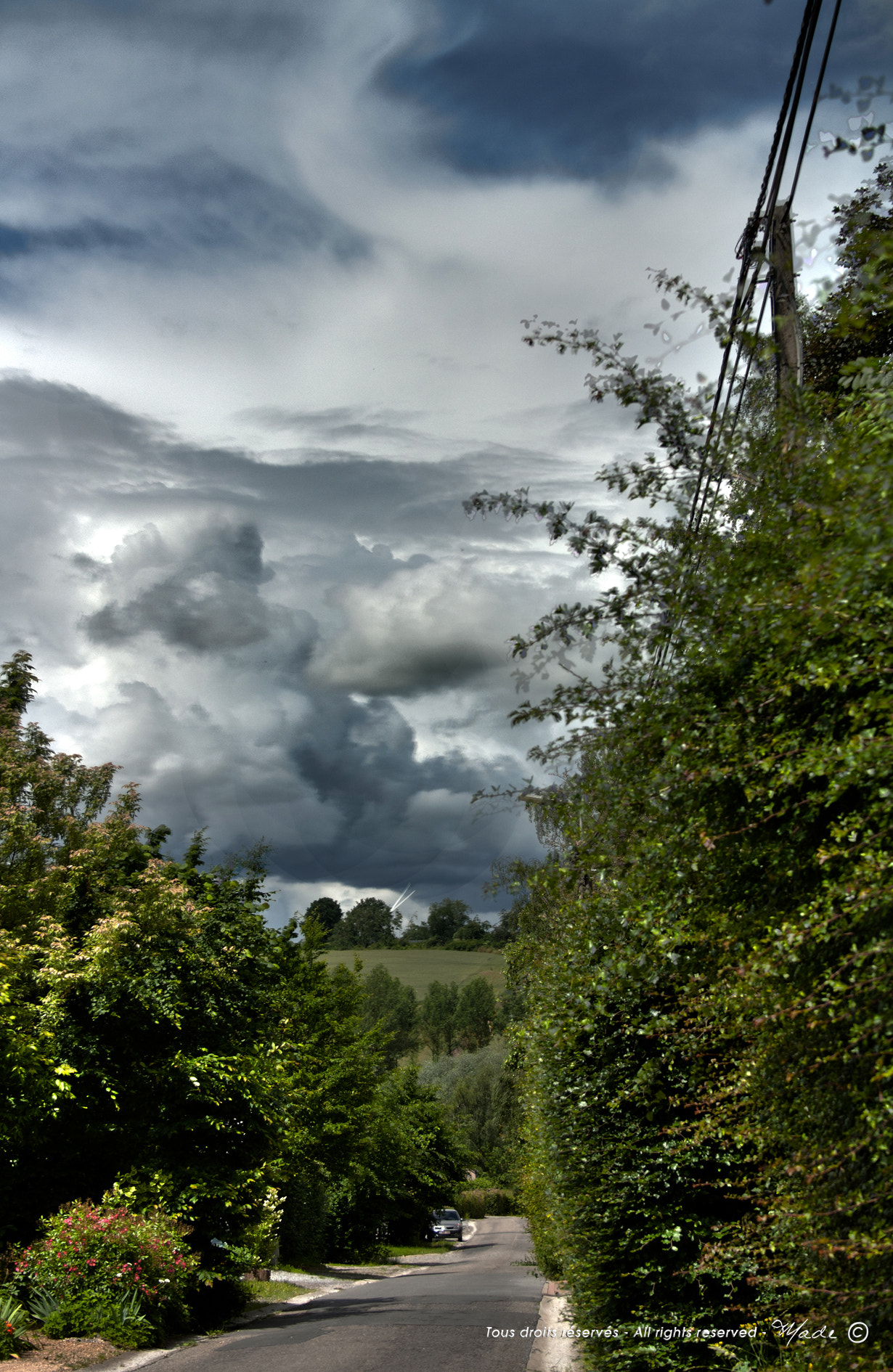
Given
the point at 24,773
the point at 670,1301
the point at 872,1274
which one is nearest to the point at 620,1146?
the point at 670,1301

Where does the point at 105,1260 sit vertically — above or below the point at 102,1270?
above

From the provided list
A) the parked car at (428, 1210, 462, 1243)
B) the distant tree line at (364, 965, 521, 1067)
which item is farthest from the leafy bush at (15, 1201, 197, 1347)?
the distant tree line at (364, 965, 521, 1067)

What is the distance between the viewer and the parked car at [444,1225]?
46375 mm

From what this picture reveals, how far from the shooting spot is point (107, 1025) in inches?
609

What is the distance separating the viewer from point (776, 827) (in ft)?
11.6

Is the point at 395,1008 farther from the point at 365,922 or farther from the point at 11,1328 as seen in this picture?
the point at 11,1328

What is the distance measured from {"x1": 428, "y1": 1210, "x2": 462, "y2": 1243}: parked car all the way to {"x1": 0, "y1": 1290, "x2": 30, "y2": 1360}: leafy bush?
127ft

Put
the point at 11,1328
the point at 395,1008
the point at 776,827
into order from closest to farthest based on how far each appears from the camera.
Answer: the point at 776,827 < the point at 11,1328 < the point at 395,1008

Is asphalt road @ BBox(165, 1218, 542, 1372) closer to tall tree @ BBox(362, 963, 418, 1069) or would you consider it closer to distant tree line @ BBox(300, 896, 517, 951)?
distant tree line @ BBox(300, 896, 517, 951)

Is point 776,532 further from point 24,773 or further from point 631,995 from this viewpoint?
point 24,773

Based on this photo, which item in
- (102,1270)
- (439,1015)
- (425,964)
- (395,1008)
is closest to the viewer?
(102,1270)

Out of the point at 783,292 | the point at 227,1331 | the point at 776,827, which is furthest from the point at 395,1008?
the point at 776,827

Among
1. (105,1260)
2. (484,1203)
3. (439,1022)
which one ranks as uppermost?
(105,1260)

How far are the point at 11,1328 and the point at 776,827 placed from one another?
39.8 feet
